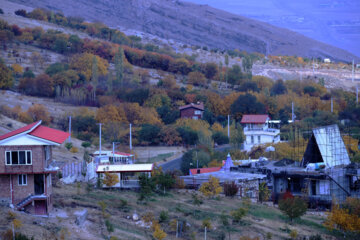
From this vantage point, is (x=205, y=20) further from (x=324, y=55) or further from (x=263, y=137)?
(x=263, y=137)

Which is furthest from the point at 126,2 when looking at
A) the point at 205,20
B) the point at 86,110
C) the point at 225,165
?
the point at 225,165

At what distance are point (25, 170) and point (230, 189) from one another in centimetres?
1202

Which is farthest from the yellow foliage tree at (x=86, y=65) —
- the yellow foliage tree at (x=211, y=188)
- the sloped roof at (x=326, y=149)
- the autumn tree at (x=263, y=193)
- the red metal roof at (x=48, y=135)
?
the red metal roof at (x=48, y=135)

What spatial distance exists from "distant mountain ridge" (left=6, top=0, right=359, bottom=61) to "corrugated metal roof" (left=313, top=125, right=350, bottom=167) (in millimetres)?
96611

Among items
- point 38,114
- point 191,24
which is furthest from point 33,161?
point 191,24

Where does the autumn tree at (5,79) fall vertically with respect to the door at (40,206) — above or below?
above

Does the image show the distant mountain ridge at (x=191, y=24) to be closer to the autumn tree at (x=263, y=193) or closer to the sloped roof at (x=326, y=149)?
the sloped roof at (x=326, y=149)

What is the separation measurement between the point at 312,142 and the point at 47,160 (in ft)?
61.9

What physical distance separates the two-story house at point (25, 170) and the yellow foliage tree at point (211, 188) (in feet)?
32.0

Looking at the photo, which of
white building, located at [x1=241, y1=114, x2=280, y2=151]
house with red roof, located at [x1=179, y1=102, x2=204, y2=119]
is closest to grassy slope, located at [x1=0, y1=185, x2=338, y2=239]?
white building, located at [x1=241, y1=114, x2=280, y2=151]

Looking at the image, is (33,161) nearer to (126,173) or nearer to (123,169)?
(123,169)

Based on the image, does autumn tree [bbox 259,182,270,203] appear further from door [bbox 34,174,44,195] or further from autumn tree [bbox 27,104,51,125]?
autumn tree [bbox 27,104,51,125]

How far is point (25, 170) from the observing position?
61.1 feet

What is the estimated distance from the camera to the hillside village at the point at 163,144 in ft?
62.5
